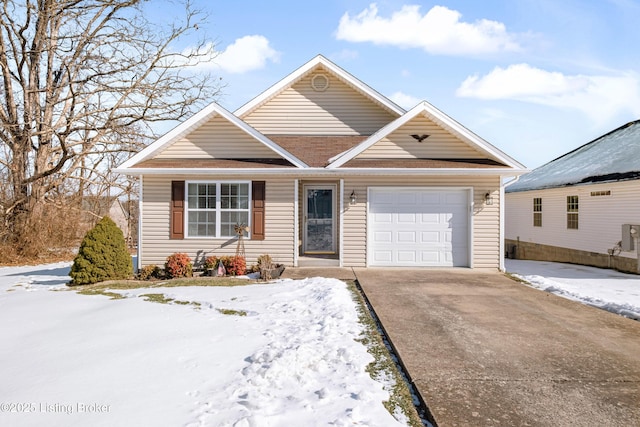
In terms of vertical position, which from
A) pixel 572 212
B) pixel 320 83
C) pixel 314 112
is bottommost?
pixel 572 212

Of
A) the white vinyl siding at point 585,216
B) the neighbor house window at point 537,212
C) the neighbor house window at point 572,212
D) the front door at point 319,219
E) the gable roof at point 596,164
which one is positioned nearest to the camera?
the front door at point 319,219

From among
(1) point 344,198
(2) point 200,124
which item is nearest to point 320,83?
(2) point 200,124

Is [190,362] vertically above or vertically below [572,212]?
below

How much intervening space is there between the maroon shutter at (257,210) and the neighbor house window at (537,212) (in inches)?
524

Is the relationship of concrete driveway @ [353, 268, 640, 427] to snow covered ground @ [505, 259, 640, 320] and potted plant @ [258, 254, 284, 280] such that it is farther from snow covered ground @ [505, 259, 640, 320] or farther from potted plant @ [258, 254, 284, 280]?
potted plant @ [258, 254, 284, 280]

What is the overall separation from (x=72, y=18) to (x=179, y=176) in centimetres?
1322

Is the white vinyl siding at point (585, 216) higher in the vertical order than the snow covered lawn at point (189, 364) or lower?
higher

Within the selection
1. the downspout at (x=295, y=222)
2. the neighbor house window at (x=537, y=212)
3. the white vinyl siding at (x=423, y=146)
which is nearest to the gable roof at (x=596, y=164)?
the neighbor house window at (x=537, y=212)

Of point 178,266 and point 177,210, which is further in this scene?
point 177,210

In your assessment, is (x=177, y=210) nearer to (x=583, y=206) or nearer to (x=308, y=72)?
(x=308, y=72)

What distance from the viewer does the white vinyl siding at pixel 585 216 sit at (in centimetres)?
1210

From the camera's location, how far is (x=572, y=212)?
14.8 metres

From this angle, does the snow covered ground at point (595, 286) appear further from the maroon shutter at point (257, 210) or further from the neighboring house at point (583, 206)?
Answer: the maroon shutter at point (257, 210)

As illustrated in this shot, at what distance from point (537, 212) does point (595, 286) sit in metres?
8.45
